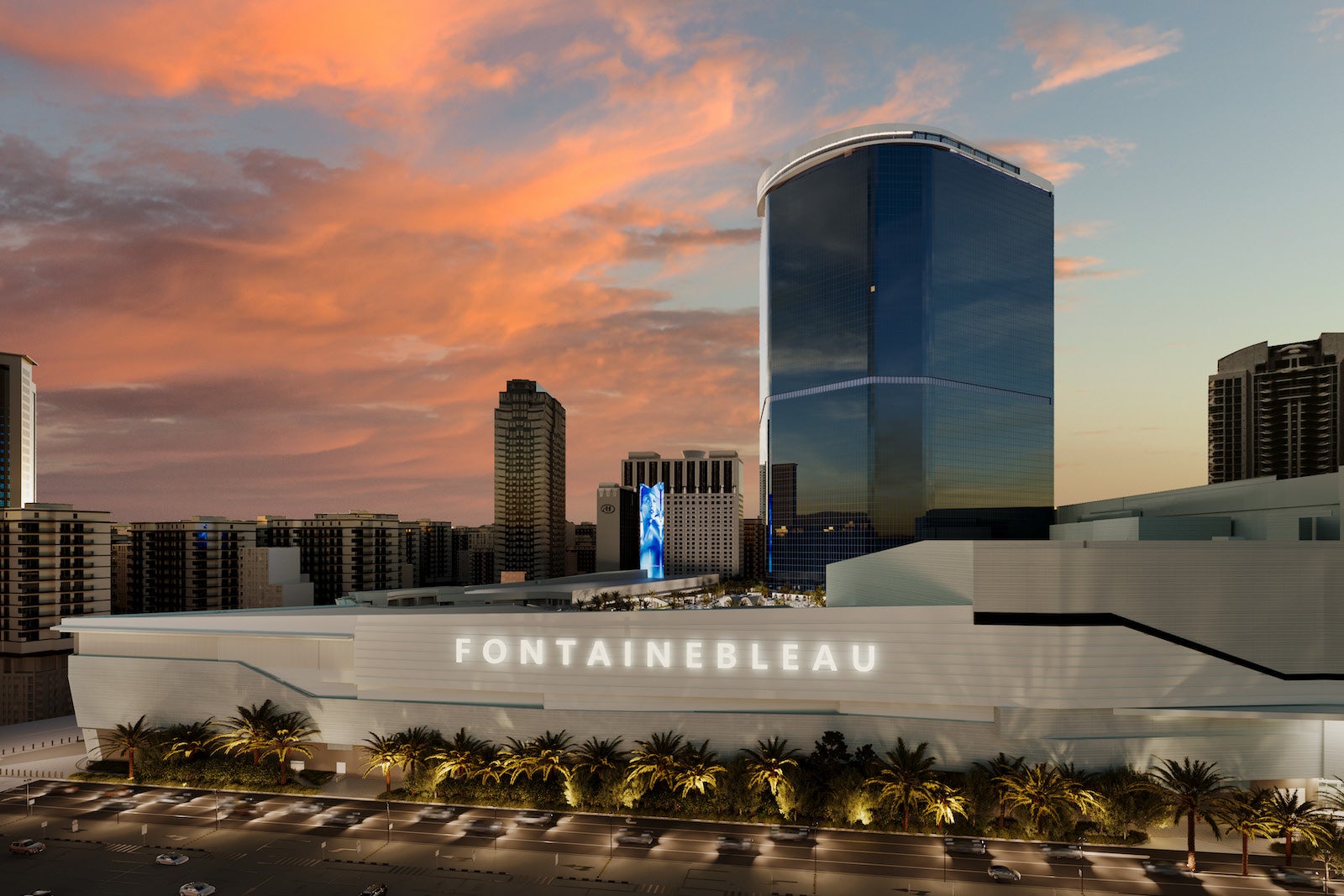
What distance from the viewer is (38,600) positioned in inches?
4299

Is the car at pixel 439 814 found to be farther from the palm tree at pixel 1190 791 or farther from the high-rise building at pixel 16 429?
the high-rise building at pixel 16 429

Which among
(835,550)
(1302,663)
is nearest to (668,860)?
(1302,663)

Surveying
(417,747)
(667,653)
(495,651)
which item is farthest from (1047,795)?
(417,747)

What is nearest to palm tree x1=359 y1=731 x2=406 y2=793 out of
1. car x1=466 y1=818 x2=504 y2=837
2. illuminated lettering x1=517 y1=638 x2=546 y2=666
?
car x1=466 y1=818 x2=504 y2=837

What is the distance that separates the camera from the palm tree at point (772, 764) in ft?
171

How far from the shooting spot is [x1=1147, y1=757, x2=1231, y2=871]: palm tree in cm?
4634

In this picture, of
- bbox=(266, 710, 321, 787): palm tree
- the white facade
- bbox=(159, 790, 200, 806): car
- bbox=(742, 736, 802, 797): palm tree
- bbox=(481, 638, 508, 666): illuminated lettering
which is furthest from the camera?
bbox=(266, 710, 321, 787): palm tree

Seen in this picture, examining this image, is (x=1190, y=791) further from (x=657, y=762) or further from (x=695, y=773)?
(x=657, y=762)

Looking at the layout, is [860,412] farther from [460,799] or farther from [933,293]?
[460,799]

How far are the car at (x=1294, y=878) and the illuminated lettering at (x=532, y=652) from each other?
161ft

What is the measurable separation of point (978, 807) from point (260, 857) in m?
47.4

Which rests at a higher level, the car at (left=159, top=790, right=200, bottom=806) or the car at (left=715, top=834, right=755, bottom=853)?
the car at (left=715, top=834, right=755, bottom=853)

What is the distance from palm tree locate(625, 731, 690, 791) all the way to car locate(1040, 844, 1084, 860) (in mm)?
→ 24229

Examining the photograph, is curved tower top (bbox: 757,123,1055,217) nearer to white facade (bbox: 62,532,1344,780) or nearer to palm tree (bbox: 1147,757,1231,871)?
white facade (bbox: 62,532,1344,780)
